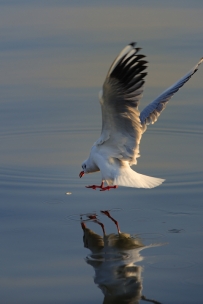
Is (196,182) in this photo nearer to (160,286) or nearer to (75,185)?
(75,185)

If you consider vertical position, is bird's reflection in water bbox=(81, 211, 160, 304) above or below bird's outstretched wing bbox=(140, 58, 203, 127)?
below

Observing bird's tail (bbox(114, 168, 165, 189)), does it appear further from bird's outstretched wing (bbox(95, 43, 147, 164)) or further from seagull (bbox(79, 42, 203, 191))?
bird's outstretched wing (bbox(95, 43, 147, 164))

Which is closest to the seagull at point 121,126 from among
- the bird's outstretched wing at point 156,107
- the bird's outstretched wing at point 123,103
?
the bird's outstretched wing at point 123,103

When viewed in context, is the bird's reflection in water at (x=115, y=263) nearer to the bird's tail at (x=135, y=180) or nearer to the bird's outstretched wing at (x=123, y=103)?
the bird's tail at (x=135, y=180)

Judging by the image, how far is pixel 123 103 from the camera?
279 inches

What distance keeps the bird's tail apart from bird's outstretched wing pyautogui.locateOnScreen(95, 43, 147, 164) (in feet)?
0.76

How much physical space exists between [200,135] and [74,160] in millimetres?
1795

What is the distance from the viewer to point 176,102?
1107cm

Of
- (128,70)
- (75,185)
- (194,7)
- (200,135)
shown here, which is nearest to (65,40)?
(194,7)

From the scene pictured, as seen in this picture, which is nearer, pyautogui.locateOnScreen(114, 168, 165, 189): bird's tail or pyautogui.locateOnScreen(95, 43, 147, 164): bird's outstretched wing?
pyautogui.locateOnScreen(95, 43, 147, 164): bird's outstretched wing

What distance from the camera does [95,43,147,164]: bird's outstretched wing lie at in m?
6.75

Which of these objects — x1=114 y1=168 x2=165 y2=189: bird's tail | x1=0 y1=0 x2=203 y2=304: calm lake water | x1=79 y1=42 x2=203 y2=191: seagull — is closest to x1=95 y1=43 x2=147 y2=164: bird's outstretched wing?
x1=79 y1=42 x2=203 y2=191: seagull

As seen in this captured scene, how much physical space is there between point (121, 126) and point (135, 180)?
56cm

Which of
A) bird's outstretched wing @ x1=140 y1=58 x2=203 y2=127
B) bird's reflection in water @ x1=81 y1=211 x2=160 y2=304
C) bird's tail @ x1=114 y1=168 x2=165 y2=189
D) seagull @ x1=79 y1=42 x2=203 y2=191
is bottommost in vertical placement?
bird's reflection in water @ x1=81 y1=211 x2=160 y2=304
